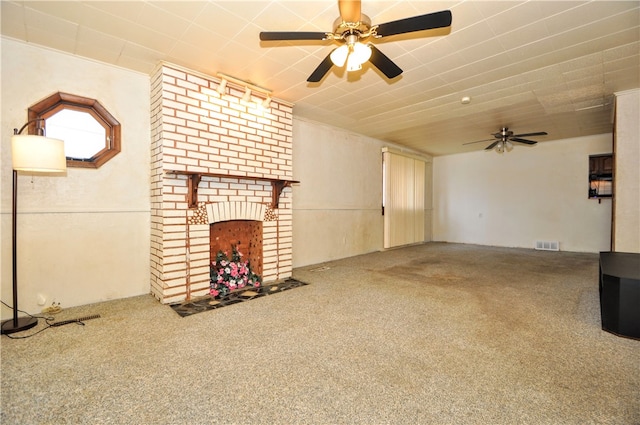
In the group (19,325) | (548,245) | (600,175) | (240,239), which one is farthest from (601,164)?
(19,325)

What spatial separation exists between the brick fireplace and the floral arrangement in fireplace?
130 millimetres

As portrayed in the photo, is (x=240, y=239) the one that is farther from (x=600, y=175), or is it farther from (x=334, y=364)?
(x=600, y=175)

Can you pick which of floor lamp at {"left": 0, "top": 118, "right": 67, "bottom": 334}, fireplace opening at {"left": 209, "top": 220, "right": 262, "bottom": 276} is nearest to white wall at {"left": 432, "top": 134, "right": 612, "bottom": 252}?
fireplace opening at {"left": 209, "top": 220, "right": 262, "bottom": 276}

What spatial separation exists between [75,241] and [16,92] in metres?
1.51

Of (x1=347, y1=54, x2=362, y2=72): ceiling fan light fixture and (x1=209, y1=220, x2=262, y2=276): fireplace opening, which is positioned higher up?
(x1=347, y1=54, x2=362, y2=72): ceiling fan light fixture

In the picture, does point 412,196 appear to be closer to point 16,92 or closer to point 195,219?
point 195,219

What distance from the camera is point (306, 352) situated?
202cm

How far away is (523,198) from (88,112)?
353 inches

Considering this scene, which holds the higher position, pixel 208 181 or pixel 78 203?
pixel 208 181

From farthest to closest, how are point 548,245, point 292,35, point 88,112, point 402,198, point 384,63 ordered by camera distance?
point 402,198, point 548,245, point 88,112, point 384,63, point 292,35

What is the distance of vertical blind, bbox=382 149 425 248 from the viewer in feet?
22.2

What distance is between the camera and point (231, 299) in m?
3.20

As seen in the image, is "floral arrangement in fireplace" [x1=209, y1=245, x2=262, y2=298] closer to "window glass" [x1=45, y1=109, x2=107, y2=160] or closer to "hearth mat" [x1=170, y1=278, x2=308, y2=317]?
"hearth mat" [x1=170, y1=278, x2=308, y2=317]

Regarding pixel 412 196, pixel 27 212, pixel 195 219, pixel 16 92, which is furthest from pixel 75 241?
pixel 412 196
